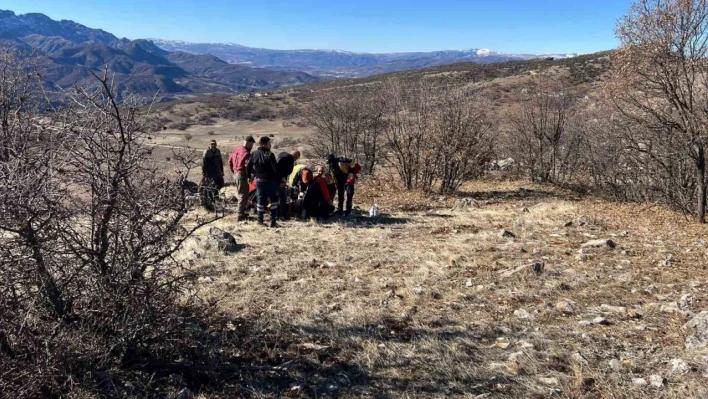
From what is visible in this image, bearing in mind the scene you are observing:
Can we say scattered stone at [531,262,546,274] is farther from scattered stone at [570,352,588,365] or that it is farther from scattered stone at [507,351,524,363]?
scattered stone at [507,351,524,363]

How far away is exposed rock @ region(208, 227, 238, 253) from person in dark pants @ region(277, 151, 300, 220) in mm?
1923

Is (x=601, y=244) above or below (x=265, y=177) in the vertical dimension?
below

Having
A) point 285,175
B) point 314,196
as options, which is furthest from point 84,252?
point 314,196

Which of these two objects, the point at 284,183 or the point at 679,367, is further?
the point at 284,183

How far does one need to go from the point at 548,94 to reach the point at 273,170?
36.4 feet

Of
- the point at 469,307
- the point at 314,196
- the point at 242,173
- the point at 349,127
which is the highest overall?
the point at 349,127

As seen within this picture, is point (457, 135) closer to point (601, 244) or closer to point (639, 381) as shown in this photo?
point (601, 244)

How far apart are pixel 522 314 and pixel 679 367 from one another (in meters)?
1.35

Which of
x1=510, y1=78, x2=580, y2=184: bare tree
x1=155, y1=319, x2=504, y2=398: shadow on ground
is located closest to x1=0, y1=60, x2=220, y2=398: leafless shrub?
x1=155, y1=319, x2=504, y2=398: shadow on ground

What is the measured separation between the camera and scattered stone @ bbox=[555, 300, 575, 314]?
181 inches

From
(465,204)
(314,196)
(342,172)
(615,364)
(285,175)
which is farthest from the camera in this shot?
(465,204)

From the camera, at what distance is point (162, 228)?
3.19m

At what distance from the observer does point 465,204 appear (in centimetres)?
1117

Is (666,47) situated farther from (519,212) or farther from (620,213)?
(519,212)
